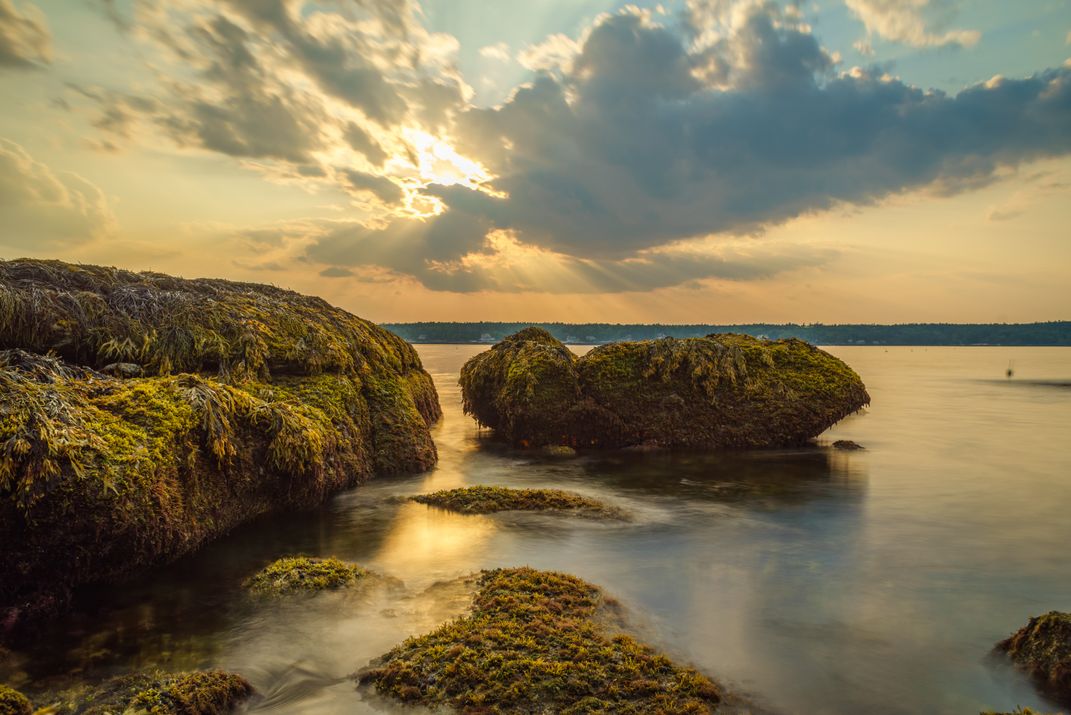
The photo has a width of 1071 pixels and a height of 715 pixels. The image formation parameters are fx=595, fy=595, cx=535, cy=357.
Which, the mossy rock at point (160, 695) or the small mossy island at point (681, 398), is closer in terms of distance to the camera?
the mossy rock at point (160, 695)

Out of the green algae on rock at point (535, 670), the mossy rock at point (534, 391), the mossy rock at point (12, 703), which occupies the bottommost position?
the green algae on rock at point (535, 670)

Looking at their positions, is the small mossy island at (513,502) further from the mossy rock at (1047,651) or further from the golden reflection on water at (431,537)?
the mossy rock at (1047,651)

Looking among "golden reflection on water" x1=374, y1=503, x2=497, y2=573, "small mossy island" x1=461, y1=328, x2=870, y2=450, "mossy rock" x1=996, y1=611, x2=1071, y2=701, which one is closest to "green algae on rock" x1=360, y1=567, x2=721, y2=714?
"golden reflection on water" x1=374, y1=503, x2=497, y2=573

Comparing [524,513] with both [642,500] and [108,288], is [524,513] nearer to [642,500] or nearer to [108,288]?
[642,500]

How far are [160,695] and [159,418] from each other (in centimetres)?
353

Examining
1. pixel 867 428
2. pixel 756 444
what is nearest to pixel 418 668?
pixel 756 444

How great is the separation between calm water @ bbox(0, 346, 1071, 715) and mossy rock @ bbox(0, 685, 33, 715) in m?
1.05

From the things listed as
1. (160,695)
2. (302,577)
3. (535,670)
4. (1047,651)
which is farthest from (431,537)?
(1047,651)

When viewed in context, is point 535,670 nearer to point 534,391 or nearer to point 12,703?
point 12,703

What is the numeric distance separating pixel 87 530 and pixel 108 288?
7289 mm

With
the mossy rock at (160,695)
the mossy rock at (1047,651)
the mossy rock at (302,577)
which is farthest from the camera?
the mossy rock at (302,577)

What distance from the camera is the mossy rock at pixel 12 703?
12.0 ft

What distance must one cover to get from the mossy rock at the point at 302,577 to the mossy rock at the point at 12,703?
2.58 metres

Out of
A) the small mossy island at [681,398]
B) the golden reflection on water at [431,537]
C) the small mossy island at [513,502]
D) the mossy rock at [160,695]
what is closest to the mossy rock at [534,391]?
the small mossy island at [681,398]
